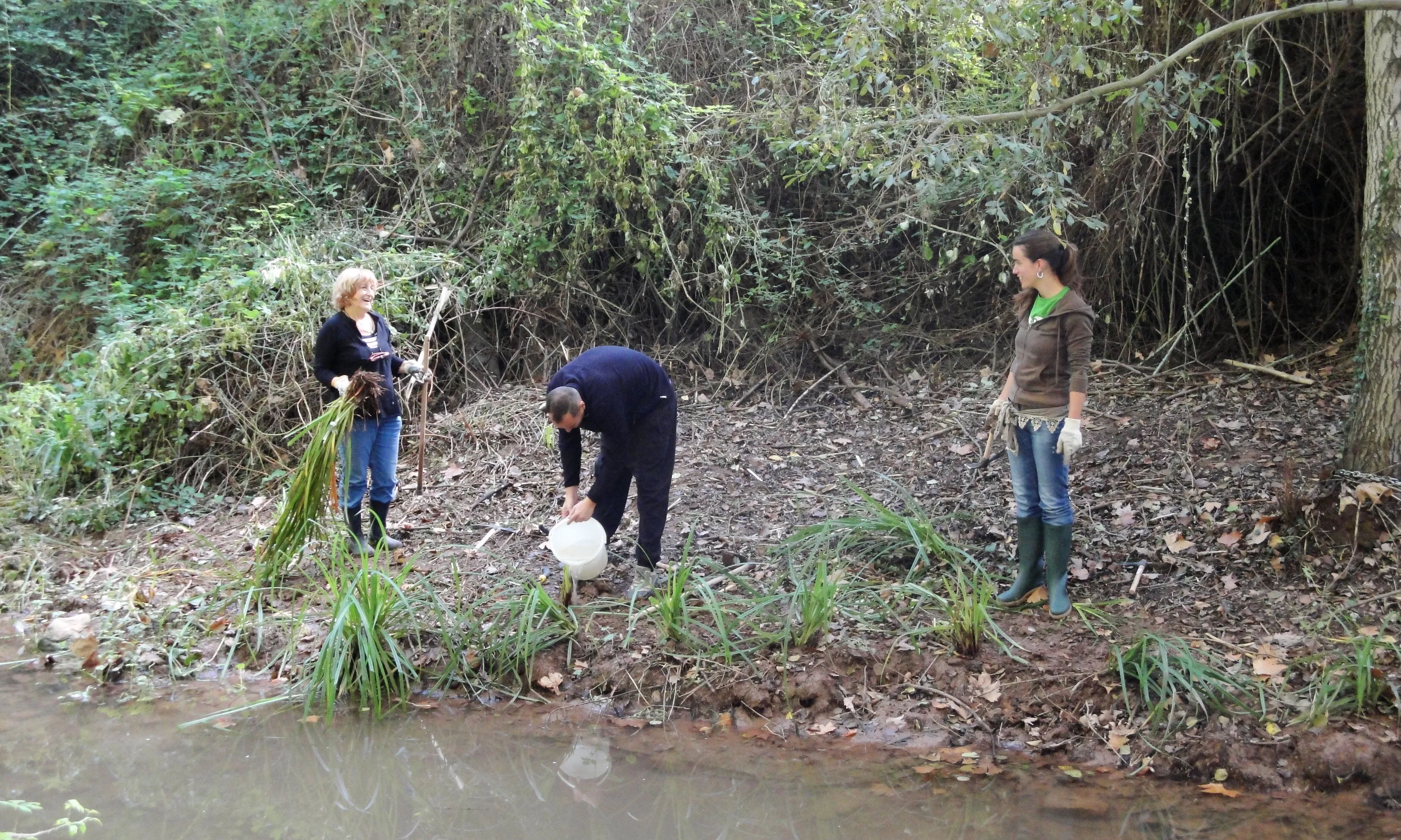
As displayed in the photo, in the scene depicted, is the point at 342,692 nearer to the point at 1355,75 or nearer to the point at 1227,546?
the point at 1227,546

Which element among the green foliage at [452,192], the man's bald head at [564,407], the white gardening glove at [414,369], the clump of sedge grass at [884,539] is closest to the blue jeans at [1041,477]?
the clump of sedge grass at [884,539]

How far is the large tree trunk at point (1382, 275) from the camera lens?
4.53 meters

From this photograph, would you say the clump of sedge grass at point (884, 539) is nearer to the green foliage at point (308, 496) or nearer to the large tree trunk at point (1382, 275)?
the large tree trunk at point (1382, 275)

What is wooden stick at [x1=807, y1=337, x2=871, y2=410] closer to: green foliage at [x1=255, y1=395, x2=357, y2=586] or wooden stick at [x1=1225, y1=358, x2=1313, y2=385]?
wooden stick at [x1=1225, y1=358, x2=1313, y2=385]

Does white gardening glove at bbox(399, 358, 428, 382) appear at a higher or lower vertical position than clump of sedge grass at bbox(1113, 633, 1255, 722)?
higher

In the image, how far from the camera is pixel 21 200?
9453mm

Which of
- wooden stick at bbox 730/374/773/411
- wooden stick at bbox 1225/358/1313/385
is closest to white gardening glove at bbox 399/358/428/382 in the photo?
wooden stick at bbox 730/374/773/411

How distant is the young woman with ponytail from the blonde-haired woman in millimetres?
3181

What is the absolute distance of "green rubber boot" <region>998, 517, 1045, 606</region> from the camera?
4625mm

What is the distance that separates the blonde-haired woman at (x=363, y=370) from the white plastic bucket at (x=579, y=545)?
995mm

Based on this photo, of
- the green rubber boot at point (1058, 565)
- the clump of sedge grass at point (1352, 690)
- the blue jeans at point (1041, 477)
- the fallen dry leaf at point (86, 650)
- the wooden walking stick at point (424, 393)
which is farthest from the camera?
the wooden walking stick at point (424, 393)

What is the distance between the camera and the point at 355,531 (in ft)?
18.2

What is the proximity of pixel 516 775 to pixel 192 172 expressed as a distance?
22.8 feet

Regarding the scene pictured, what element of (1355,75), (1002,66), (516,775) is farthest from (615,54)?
(516,775)
